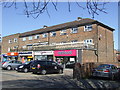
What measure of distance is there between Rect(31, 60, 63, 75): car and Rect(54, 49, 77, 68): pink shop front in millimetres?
9150

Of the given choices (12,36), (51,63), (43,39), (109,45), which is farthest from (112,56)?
(12,36)

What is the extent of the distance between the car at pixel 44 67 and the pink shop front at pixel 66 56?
9150mm

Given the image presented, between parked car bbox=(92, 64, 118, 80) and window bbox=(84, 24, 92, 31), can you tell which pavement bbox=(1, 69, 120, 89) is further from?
window bbox=(84, 24, 92, 31)

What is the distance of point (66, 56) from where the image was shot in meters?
28.5

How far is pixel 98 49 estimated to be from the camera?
28.5 meters

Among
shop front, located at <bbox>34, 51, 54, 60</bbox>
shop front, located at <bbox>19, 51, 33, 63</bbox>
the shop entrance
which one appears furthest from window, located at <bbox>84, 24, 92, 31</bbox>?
shop front, located at <bbox>19, 51, 33, 63</bbox>

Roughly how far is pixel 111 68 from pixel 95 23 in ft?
52.5

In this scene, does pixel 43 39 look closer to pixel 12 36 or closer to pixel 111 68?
pixel 12 36

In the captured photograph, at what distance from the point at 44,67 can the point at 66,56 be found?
38.6 ft

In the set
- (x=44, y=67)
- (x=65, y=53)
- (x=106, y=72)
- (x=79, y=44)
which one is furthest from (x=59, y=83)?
(x=65, y=53)

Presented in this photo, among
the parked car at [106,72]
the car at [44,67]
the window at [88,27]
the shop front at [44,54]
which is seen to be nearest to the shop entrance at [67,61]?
the shop front at [44,54]

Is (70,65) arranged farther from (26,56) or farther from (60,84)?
(60,84)

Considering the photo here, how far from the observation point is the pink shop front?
27177mm

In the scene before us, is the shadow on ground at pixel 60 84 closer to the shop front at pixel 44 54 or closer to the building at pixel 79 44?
the building at pixel 79 44
